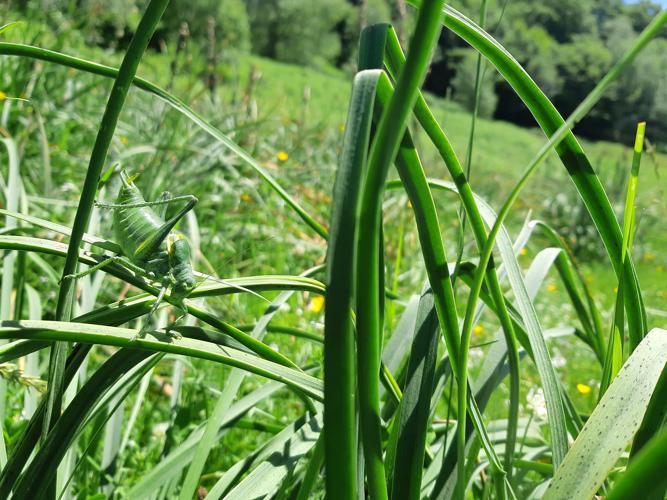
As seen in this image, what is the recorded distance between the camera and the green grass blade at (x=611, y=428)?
16.1 inches

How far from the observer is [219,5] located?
55.6 ft

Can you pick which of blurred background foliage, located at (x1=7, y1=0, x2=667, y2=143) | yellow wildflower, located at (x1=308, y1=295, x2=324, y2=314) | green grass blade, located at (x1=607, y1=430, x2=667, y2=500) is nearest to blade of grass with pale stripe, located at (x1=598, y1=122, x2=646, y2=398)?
green grass blade, located at (x1=607, y1=430, x2=667, y2=500)

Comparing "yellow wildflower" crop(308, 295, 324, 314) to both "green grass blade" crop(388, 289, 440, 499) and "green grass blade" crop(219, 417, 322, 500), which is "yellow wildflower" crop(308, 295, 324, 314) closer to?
"green grass blade" crop(219, 417, 322, 500)

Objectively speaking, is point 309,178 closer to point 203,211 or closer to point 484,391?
point 203,211

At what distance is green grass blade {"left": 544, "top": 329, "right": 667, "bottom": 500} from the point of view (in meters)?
0.41

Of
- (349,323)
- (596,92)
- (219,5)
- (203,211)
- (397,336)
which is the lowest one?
(203,211)

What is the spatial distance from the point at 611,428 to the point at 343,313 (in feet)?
0.74

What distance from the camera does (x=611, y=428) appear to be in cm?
43

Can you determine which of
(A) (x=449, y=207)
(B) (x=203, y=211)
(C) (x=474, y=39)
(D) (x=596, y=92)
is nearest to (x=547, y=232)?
(C) (x=474, y=39)

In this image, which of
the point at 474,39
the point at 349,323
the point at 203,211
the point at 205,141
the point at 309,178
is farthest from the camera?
the point at 309,178

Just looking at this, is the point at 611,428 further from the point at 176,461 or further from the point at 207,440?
the point at 176,461

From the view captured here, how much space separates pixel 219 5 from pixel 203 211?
16053 mm

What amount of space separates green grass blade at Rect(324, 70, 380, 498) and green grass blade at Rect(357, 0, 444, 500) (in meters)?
0.01

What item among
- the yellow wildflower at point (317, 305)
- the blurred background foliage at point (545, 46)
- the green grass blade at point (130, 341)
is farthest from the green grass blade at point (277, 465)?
the blurred background foliage at point (545, 46)
